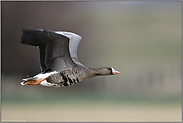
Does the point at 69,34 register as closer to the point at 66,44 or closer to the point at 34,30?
the point at 66,44

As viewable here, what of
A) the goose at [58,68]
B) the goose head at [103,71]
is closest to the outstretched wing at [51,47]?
the goose at [58,68]

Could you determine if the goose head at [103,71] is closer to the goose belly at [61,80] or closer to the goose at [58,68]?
the goose at [58,68]

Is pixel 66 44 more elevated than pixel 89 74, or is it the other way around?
pixel 66 44

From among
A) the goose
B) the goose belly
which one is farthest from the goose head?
the goose belly

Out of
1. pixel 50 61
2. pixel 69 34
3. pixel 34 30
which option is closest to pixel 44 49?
pixel 50 61

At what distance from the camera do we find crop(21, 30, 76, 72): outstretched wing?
1.52 m

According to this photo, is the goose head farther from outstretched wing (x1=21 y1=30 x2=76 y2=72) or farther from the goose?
outstretched wing (x1=21 y1=30 x2=76 y2=72)

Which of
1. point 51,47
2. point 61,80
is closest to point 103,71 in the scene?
point 61,80

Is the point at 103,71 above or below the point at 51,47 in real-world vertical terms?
below

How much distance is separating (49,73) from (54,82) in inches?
4.1

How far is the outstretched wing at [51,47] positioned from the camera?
1.52 metres

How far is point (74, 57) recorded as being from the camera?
1.98 metres

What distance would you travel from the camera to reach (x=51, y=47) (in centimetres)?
170

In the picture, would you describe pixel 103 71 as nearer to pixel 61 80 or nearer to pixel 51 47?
pixel 61 80
